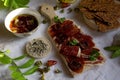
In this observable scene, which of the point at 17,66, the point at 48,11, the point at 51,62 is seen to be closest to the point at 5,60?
the point at 17,66

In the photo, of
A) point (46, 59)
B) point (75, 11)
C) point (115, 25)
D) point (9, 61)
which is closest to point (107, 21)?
point (115, 25)

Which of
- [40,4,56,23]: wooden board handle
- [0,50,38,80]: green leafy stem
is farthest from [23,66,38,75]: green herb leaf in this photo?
[40,4,56,23]: wooden board handle

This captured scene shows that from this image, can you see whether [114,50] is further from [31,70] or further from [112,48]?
[31,70]

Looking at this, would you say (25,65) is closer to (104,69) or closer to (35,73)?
(35,73)

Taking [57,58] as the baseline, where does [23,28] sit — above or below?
above

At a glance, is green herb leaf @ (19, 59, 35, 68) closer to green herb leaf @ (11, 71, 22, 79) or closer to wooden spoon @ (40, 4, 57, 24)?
green herb leaf @ (11, 71, 22, 79)

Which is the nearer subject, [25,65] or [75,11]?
[25,65]
